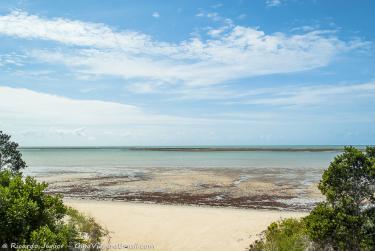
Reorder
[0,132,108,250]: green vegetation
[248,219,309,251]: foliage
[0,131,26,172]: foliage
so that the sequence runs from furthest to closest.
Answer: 1. [0,131,26,172]: foliage
2. [248,219,309,251]: foliage
3. [0,132,108,250]: green vegetation

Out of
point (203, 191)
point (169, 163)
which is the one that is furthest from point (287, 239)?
point (169, 163)

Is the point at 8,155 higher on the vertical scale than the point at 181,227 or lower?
higher

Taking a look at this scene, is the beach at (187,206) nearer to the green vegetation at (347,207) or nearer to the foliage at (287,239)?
the foliage at (287,239)

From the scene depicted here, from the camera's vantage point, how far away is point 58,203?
12984 millimetres

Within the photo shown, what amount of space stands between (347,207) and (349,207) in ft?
0.23

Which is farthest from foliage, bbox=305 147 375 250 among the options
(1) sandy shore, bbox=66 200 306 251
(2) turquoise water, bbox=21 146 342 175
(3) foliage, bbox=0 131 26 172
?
(2) turquoise water, bbox=21 146 342 175

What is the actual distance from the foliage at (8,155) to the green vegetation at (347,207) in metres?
20.0

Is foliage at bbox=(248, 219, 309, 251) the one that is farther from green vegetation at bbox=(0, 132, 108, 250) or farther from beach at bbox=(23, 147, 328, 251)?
green vegetation at bbox=(0, 132, 108, 250)

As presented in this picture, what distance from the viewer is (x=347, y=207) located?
40.9ft

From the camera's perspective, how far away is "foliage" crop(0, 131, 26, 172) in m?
24.1

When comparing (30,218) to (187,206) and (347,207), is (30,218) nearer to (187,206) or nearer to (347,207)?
(347,207)

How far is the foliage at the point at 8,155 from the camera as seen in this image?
79.1ft

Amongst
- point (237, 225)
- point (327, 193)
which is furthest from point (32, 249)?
point (237, 225)

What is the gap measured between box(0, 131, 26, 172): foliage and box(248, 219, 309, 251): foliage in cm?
1726
